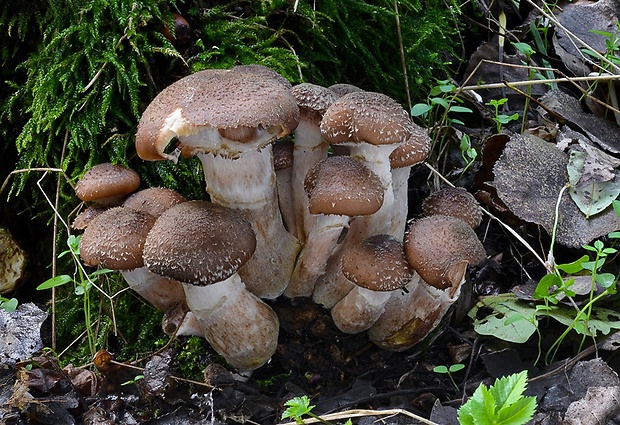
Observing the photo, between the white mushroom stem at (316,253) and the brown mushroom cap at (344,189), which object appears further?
the white mushroom stem at (316,253)

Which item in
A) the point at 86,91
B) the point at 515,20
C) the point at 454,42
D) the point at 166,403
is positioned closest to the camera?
the point at 166,403

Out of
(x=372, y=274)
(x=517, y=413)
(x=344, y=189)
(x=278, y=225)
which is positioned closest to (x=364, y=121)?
(x=344, y=189)

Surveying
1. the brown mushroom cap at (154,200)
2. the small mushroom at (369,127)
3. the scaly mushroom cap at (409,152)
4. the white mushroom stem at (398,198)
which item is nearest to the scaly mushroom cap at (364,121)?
the small mushroom at (369,127)

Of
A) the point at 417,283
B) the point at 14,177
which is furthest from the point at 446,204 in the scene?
the point at 14,177

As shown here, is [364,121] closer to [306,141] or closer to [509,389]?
[306,141]

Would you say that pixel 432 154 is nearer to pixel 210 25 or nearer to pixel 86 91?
pixel 210 25

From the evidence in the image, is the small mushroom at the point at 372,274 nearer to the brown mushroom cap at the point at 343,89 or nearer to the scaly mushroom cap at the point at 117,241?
the brown mushroom cap at the point at 343,89

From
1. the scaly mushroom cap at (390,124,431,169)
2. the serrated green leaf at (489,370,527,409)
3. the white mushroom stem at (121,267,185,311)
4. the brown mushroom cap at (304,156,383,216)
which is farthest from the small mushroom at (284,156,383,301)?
the serrated green leaf at (489,370,527,409)
